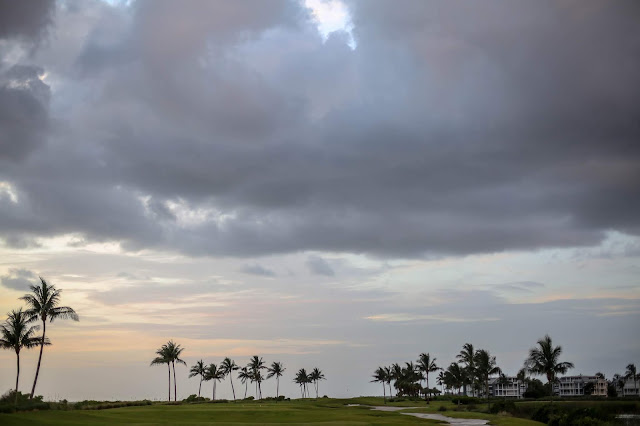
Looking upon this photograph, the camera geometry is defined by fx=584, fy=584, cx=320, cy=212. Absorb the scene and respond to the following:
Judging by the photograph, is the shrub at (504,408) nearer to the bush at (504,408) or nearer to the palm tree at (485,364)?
the bush at (504,408)

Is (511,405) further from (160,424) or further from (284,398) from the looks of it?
(284,398)

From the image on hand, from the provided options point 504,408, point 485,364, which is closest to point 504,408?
point 504,408

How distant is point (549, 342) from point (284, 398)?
4192 inches

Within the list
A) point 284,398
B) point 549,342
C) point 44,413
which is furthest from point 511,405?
point 284,398

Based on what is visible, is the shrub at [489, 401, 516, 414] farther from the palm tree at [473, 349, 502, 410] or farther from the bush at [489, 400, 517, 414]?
the palm tree at [473, 349, 502, 410]

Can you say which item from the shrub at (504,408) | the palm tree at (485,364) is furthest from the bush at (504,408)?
the palm tree at (485,364)

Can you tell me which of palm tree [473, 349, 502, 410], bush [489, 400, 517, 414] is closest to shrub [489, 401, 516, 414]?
bush [489, 400, 517, 414]

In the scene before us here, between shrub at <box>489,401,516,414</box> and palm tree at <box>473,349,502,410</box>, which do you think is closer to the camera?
shrub at <box>489,401,516,414</box>

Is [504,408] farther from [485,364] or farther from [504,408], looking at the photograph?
[485,364]

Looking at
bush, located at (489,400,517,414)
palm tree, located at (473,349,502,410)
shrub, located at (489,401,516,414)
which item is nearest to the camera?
bush, located at (489,400,517,414)

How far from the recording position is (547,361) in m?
116

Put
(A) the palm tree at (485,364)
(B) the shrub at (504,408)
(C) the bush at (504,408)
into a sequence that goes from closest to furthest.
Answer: (C) the bush at (504,408) → (B) the shrub at (504,408) → (A) the palm tree at (485,364)

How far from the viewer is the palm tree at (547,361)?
379 ft

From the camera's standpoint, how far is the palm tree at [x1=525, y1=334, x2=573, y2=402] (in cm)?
11538
